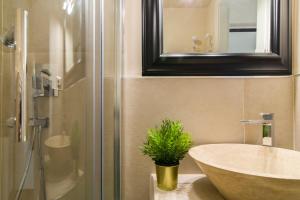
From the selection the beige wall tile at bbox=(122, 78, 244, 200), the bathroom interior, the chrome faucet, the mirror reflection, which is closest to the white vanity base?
the bathroom interior

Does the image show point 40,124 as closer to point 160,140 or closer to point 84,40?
point 84,40

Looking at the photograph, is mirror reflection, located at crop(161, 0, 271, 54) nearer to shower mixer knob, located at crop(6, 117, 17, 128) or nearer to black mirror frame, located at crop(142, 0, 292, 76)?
black mirror frame, located at crop(142, 0, 292, 76)

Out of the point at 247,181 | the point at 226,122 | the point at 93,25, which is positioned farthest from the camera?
the point at 226,122

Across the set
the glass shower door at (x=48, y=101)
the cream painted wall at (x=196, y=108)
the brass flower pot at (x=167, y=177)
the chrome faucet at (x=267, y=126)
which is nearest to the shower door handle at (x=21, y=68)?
the glass shower door at (x=48, y=101)

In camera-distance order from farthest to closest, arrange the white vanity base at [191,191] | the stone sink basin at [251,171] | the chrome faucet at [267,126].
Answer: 1. the chrome faucet at [267,126]
2. the white vanity base at [191,191]
3. the stone sink basin at [251,171]

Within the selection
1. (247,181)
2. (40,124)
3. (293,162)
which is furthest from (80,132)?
(293,162)

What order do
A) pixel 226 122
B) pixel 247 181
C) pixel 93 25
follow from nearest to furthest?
pixel 247 181, pixel 93 25, pixel 226 122

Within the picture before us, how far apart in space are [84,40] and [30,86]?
0.88 ft

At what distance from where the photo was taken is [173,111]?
1025 mm

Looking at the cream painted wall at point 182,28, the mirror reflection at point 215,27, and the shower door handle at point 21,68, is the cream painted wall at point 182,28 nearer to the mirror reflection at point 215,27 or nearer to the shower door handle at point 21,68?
the mirror reflection at point 215,27

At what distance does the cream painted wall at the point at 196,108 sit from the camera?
3.35 ft

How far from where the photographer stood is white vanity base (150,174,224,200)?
0.75 m

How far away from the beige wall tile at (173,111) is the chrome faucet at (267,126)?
0.08 metres

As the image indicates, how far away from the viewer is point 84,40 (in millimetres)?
822
